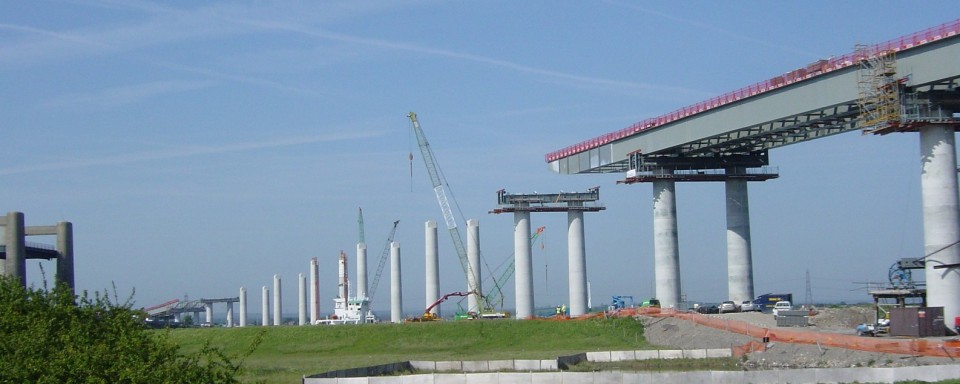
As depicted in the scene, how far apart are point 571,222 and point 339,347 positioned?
116 ft

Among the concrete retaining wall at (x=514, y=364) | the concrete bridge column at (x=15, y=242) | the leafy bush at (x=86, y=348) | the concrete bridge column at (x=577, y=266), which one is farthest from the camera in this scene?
the concrete bridge column at (x=577, y=266)

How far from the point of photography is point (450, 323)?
96.7m

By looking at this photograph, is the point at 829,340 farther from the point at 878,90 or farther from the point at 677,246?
the point at 677,246

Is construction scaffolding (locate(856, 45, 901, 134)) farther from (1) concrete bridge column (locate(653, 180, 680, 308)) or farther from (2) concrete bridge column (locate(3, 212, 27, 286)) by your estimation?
(2) concrete bridge column (locate(3, 212, 27, 286))

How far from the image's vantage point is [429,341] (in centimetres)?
9144

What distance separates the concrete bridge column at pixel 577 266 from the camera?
117m

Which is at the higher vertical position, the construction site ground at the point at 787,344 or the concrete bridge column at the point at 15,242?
the concrete bridge column at the point at 15,242

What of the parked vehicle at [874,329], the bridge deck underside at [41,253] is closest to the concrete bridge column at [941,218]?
the parked vehicle at [874,329]

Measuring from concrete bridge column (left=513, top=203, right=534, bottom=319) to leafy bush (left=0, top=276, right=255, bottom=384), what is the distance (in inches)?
3120

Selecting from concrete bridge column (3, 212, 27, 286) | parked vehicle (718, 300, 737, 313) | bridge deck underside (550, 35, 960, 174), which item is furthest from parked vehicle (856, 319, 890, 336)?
concrete bridge column (3, 212, 27, 286)

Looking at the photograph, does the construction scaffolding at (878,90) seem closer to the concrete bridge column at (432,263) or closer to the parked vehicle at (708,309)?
the parked vehicle at (708,309)

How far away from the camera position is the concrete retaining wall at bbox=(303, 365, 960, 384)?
47.4 meters

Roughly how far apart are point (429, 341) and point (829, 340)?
119 ft

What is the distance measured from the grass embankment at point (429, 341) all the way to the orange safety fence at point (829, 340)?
5.46m
